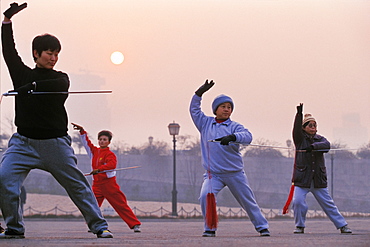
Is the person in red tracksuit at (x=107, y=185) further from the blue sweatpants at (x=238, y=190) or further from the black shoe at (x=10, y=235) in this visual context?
the black shoe at (x=10, y=235)

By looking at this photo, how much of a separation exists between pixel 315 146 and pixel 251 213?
2048 mm

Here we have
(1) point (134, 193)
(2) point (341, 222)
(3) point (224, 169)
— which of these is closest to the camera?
(3) point (224, 169)

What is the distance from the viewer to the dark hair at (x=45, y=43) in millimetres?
8047

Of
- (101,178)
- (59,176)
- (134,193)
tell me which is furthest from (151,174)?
(59,176)

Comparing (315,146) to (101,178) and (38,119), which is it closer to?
(101,178)

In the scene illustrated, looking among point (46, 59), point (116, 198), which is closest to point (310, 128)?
point (116, 198)

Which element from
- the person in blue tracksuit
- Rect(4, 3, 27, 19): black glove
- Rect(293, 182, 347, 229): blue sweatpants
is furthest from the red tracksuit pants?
Rect(4, 3, 27, 19): black glove

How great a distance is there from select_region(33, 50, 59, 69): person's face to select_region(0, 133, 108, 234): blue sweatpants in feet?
2.19

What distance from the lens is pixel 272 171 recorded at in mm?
64812

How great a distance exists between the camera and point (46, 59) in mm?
8094

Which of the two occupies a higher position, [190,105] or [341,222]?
[190,105]

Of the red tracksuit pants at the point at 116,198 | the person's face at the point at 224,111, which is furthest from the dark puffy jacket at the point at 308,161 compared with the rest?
the red tracksuit pants at the point at 116,198

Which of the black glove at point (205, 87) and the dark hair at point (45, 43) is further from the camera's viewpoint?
the black glove at point (205, 87)

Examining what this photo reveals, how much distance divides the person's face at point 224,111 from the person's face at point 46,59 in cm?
279
